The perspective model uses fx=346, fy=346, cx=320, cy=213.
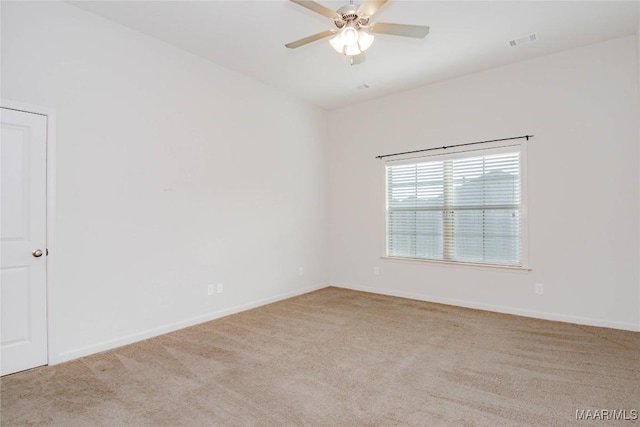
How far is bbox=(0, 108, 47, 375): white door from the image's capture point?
2746mm

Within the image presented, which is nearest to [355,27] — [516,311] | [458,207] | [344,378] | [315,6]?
[315,6]

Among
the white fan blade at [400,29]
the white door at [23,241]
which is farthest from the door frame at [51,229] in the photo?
the white fan blade at [400,29]

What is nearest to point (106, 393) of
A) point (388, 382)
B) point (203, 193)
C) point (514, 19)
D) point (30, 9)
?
point (388, 382)

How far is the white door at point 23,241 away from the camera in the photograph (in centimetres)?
275

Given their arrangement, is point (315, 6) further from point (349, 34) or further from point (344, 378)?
point (344, 378)

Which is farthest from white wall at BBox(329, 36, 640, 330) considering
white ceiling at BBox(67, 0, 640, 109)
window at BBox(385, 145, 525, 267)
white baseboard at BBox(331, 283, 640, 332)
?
white ceiling at BBox(67, 0, 640, 109)

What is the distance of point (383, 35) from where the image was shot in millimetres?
3658

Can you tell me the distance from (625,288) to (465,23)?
3.28 metres

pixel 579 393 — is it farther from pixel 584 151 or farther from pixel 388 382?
pixel 584 151

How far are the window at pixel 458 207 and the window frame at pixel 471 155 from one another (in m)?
0.02

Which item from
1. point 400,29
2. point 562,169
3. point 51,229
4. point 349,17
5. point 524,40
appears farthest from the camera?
point 562,169

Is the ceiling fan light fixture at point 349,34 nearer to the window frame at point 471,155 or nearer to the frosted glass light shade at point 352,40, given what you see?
the frosted glass light shade at point 352,40

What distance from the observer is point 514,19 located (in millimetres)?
3369

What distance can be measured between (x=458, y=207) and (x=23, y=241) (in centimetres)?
486
